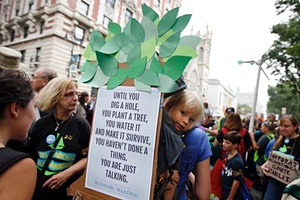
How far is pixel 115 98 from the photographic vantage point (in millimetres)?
1450

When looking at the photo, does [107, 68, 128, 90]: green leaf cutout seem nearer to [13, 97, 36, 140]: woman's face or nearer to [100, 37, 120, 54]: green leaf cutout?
[100, 37, 120, 54]: green leaf cutout

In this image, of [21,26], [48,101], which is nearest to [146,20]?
[48,101]

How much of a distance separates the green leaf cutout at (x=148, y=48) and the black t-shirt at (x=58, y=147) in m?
1.00

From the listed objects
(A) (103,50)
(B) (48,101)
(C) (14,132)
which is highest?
(A) (103,50)

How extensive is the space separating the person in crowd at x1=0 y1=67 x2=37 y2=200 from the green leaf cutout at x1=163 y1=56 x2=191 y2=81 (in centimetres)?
72

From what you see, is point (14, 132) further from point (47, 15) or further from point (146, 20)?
point (47, 15)

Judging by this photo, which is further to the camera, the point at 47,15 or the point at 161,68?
the point at 47,15

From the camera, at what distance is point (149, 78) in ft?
4.20

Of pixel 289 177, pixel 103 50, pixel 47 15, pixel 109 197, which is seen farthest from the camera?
pixel 47 15

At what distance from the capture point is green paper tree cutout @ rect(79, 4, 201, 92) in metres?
1.23

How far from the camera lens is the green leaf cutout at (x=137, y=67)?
1304 millimetres

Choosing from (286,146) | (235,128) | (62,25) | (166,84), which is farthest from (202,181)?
(62,25)

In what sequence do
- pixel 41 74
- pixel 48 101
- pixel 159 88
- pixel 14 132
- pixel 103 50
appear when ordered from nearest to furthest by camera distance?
1. pixel 14 132
2. pixel 159 88
3. pixel 103 50
4. pixel 48 101
5. pixel 41 74

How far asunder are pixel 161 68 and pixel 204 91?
209ft
